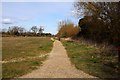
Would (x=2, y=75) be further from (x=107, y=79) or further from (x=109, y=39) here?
(x=109, y=39)

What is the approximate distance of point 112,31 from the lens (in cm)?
2838

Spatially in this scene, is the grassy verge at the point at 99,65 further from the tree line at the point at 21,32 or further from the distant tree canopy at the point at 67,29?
the tree line at the point at 21,32

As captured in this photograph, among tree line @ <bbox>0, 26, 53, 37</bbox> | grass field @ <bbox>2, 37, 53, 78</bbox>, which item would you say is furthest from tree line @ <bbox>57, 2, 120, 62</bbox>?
tree line @ <bbox>0, 26, 53, 37</bbox>

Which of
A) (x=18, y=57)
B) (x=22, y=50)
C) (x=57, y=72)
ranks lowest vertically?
(x=22, y=50)

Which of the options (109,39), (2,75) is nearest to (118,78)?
(2,75)

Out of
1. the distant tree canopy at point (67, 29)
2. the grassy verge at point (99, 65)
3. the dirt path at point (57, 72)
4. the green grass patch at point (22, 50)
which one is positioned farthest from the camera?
the distant tree canopy at point (67, 29)

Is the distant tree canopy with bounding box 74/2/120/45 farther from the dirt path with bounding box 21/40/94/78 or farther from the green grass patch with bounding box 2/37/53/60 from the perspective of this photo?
the dirt path with bounding box 21/40/94/78

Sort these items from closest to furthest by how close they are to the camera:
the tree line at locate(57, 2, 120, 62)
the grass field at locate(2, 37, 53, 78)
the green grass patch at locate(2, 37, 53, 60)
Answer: the grass field at locate(2, 37, 53, 78), the green grass patch at locate(2, 37, 53, 60), the tree line at locate(57, 2, 120, 62)

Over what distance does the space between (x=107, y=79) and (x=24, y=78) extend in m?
3.53

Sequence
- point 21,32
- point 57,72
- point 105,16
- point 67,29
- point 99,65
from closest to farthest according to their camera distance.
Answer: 1. point 57,72
2. point 99,65
3. point 105,16
4. point 67,29
5. point 21,32

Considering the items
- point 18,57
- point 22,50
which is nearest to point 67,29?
point 22,50

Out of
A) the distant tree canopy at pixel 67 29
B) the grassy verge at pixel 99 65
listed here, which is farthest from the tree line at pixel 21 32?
the grassy verge at pixel 99 65

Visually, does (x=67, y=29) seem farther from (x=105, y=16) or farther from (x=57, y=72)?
(x=57, y=72)

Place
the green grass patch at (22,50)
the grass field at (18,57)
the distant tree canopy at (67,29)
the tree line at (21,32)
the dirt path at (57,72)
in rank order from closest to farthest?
1. the dirt path at (57,72)
2. the grass field at (18,57)
3. the green grass patch at (22,50)
4. the distant tree canopy at (67,29)
5. the tree line at (21,32)
